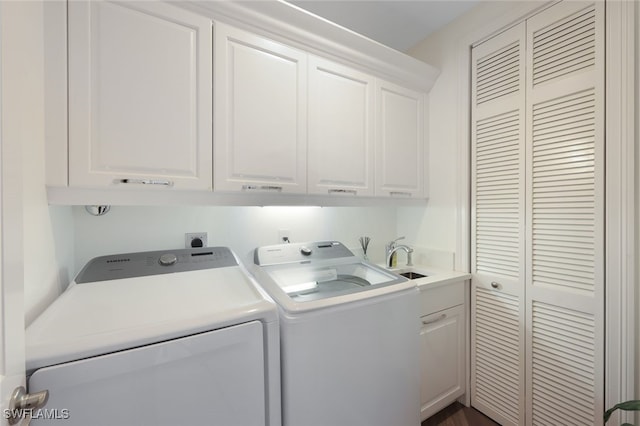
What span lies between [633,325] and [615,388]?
311 millimetres

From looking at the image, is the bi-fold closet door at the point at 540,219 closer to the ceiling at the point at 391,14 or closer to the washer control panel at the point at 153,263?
the ceiling at the point at 391,14

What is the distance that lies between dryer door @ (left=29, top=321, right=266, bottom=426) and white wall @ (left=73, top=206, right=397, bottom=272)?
86 centimetres

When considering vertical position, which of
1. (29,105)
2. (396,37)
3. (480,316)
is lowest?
(480,316)

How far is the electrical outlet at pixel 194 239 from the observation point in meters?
1.51

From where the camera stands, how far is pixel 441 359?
5.60 ft

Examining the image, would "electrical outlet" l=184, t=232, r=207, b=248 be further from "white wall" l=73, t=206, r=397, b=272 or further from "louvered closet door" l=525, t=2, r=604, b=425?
"louvered closet door" l=525, t=2, r=604, b=425

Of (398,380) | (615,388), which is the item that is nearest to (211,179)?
(398,380)

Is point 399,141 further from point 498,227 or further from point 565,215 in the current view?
point 565,215

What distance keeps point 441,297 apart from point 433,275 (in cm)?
17

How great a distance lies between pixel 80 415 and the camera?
0.64 metres

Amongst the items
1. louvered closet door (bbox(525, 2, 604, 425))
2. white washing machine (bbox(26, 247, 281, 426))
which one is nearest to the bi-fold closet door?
louvered closet door (bbox(525, 2, 604, 425))

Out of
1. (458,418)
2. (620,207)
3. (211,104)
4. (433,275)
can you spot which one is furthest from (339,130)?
(458,418)

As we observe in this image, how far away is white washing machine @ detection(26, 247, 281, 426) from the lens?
2.10ft

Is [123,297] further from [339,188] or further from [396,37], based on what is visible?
[396,37]
